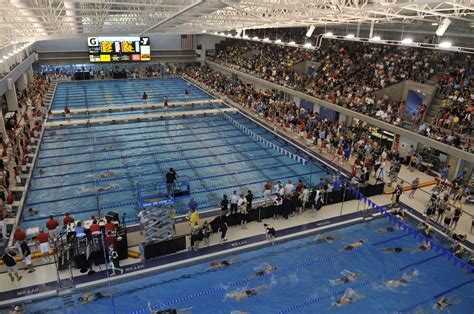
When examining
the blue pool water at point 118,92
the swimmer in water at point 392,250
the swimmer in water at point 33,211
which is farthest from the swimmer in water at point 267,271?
the blue pool water at point 118,92

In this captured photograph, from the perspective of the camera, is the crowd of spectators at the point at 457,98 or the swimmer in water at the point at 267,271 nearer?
the swimmer in water at the point at 267,271

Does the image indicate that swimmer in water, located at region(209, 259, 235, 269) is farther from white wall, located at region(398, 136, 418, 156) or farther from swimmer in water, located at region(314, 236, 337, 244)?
white wall, located at region(398, 136, 418, 156)

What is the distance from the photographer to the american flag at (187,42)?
45781mm

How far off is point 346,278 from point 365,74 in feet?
57.9

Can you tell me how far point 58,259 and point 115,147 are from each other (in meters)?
10.1

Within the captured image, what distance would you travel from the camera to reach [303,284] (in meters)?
9.34

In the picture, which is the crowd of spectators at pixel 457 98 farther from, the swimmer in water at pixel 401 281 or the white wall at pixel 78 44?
the white wall at pixel 78 44

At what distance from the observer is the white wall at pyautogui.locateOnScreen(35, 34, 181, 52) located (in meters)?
40.6

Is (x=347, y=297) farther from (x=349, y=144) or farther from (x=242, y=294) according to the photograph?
(x=349, y=144)

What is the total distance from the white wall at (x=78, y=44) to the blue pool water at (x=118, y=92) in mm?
6637

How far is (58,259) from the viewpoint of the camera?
31.0ft

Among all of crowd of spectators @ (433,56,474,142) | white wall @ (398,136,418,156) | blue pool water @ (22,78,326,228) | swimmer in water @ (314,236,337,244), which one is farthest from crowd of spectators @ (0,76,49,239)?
crowd of spectators @ (433,56,474,142)

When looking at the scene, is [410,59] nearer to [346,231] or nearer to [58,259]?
[346,231]

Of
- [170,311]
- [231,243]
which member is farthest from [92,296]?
[231,243]
